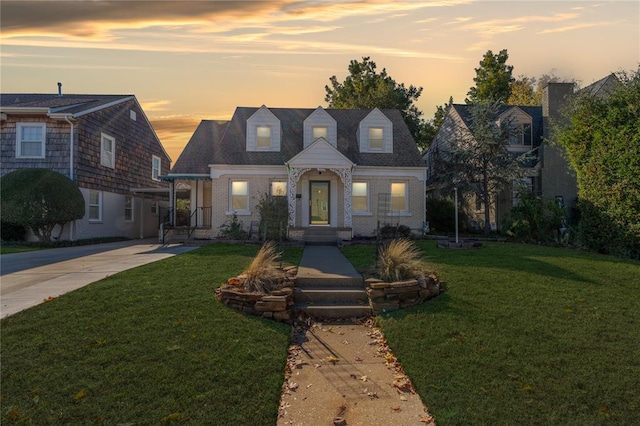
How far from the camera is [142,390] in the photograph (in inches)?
174

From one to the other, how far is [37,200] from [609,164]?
20.1m

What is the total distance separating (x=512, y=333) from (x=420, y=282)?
1882mm

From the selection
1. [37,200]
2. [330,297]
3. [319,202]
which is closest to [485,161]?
[319,202]

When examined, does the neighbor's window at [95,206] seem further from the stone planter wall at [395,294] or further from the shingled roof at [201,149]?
the stone planter wall at [395,294]

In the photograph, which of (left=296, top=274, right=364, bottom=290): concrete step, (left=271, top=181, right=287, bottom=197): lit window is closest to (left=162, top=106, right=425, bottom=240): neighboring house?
(left=271, top=181, right=287, bottom=197): lit window

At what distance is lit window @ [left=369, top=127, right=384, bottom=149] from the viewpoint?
20547 millimetres

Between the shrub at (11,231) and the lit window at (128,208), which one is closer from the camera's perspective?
the shrub at (11,231)

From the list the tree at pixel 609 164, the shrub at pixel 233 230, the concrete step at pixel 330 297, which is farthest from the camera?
the shrub at pixel 233 230

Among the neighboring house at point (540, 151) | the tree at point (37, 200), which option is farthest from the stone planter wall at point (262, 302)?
the neighboring house at point (540, 151)

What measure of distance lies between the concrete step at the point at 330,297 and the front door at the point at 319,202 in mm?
12188

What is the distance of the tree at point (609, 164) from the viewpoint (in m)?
11.7

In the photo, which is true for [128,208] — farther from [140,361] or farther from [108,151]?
[140,361]

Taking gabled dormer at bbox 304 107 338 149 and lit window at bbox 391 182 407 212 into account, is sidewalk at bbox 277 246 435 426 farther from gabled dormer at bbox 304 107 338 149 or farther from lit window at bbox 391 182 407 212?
gabled dormer at bbox 304 107 338 149

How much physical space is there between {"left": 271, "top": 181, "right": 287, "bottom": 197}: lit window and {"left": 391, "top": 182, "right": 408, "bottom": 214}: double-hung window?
5.01 meters
